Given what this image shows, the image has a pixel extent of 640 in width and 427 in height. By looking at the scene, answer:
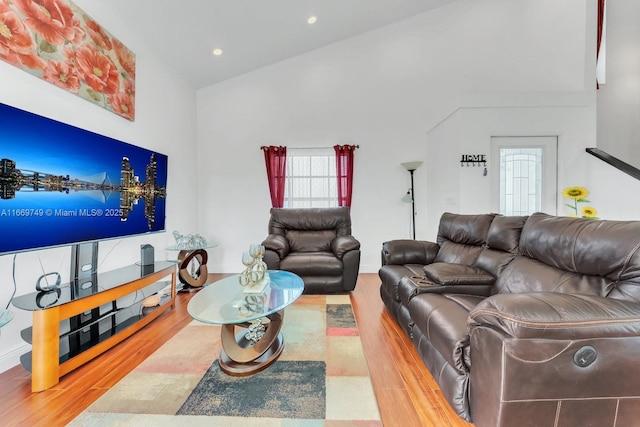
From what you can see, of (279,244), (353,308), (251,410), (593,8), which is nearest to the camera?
(251,410)

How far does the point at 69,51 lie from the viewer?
204 centimetres

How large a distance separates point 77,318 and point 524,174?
5.10m

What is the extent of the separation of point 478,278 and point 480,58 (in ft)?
12.9

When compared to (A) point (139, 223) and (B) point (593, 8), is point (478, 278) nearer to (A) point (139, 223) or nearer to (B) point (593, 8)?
(A) point (139, 223)

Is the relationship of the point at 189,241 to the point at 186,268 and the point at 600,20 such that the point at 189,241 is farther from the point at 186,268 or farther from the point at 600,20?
the point at 600,20

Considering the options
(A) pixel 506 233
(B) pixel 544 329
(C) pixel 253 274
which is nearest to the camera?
(B) pixel 544 329

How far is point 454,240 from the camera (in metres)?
2.55

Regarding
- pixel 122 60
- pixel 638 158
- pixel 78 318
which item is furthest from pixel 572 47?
pixel 78 318

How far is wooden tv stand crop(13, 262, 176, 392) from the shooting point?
1495 mm

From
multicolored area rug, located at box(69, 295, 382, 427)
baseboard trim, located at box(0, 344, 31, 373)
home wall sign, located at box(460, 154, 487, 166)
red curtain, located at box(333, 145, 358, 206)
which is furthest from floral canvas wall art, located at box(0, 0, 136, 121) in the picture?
home wall sign, located at box(460, 154, 487, 166)

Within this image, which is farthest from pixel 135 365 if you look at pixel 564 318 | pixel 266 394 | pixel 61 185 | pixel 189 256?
pixel 564 318

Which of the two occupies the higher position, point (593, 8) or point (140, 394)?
point (593, 8)

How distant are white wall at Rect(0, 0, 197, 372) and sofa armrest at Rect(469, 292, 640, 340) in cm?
272

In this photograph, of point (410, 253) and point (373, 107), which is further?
point (373, 107)
